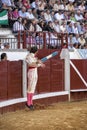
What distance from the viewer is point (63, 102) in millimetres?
11375

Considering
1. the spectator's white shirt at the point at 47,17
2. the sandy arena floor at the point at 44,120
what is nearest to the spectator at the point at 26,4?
the spectator's white shirt at the point at 47,17

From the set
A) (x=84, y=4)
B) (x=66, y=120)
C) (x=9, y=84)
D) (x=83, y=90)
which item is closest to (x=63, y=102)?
(x=83, y=90)

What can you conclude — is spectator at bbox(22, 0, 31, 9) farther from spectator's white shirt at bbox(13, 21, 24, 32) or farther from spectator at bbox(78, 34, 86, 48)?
spectator at bbox(78, 34, 86, 48)

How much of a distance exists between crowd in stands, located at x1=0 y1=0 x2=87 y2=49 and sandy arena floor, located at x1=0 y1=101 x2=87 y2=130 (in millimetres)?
5751

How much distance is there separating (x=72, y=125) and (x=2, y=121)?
1215 mm

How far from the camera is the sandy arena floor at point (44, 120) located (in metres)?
6.91

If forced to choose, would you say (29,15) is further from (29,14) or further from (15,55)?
(15,55)

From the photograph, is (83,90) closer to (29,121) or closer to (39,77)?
(39,77)

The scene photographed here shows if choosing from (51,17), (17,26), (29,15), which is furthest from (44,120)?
(51,17)

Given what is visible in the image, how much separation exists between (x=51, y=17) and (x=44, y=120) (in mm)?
9415

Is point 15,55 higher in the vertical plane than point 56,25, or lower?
lower

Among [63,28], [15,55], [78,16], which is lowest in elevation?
[15,55]

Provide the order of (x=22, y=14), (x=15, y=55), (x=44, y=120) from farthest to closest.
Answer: (x=22, y=14) → (x=15, y=55) → (x=44, y=120)

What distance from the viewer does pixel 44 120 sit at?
7.52m
